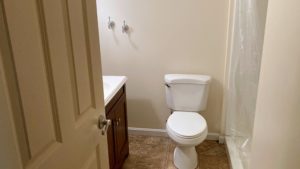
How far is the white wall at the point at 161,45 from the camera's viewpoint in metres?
2.38

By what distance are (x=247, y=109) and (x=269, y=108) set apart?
2.60ft

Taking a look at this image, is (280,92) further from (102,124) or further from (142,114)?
(142,114)

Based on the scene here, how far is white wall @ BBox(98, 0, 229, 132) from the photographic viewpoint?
7.80ft

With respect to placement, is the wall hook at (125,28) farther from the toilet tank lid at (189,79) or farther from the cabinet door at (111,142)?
the cabinet door at (111,142)

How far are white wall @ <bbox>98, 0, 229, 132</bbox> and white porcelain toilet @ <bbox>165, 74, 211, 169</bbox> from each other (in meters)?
0.19

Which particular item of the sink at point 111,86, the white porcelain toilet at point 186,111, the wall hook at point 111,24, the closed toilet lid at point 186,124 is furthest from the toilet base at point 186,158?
the wall hook at point 111,24

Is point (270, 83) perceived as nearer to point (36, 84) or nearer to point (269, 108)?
point (269, 108)

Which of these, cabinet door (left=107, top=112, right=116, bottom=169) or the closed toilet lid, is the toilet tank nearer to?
the closed toilet lid

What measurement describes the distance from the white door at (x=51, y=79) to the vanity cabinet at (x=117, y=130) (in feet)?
2.16

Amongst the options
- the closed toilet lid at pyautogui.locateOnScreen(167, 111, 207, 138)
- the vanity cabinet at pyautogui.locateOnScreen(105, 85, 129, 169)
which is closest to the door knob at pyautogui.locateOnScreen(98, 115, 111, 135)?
the vanity cabinet at pyautogui.locateOnScreen(105, 85, 129, 169)

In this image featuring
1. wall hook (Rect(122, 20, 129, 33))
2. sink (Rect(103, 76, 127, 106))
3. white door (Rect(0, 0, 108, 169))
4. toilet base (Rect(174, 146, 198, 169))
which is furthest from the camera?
wall hook (Rect(122, 20, 129, 33))

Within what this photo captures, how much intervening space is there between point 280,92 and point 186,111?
145 cm

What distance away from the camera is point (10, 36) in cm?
57

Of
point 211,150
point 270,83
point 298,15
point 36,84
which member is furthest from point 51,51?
point 211,150
